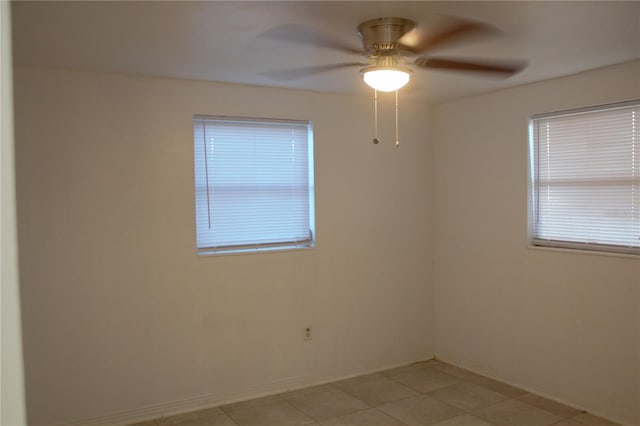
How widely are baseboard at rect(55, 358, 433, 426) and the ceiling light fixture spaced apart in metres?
2.64

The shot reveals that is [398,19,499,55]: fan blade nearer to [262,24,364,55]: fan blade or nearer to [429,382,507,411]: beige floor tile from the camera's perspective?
[262,24,364,55]: fan blade

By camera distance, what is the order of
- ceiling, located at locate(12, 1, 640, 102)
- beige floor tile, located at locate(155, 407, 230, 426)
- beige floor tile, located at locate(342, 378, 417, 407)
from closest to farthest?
ceiling, located at locate(12, 1, 640, 102)
beige floor tile, located at locate(155, 407, 230, 426)
beige floor tile, located at locate(342, 378, 417, 407)

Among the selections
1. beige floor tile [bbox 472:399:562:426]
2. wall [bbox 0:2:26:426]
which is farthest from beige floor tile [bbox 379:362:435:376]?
wall [bbox 0:2:26:426]

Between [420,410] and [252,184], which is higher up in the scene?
[252,184]

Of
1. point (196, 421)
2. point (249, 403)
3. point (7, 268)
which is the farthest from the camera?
point (249, 403)

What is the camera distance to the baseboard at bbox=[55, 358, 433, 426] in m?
3.51

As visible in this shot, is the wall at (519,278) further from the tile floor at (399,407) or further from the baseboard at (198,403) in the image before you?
the baseboard at (198,403)

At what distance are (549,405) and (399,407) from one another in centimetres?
113

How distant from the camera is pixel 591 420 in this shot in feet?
11.6

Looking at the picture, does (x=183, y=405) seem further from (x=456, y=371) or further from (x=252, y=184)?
(x=456, y=371)

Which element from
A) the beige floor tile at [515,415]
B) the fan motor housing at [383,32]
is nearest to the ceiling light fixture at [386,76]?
the fan motor housing at [383,32]

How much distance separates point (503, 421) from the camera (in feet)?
11.7

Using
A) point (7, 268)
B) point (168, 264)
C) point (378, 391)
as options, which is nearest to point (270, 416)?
point (378, 391)

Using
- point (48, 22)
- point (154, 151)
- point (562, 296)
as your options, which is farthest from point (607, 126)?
point (48, 22)
